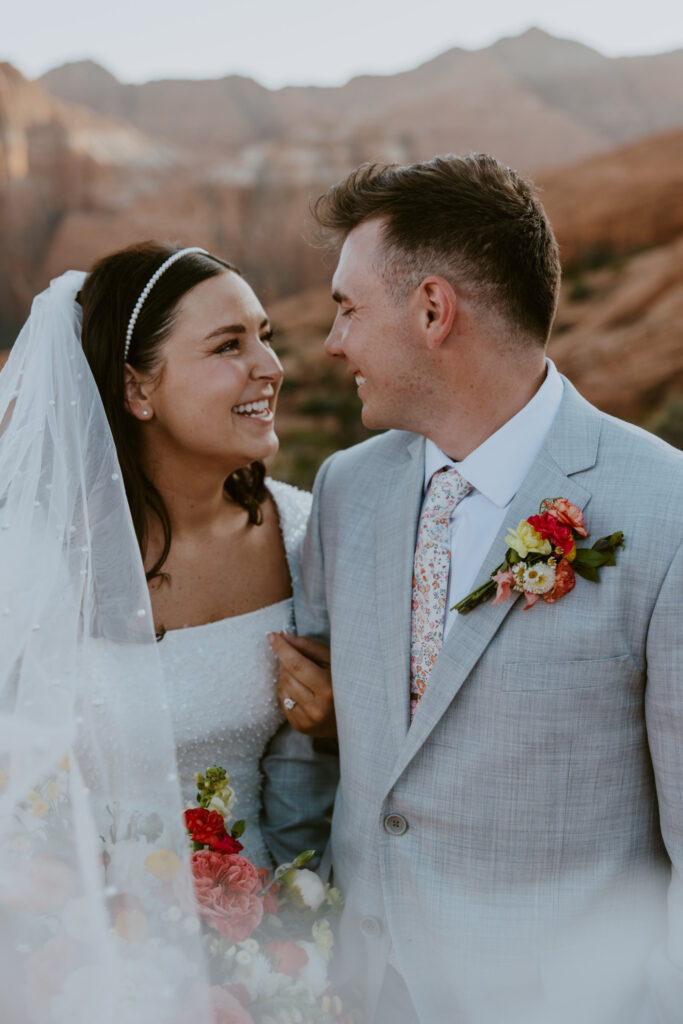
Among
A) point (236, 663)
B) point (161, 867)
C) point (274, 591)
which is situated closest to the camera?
point (161, 867)

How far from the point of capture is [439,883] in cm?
199

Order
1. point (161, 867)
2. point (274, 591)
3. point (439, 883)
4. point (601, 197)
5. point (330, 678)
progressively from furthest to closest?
point (601, 197) < point (274, 591) < point (330, 678) < point (439, 883) < point (161, 867)

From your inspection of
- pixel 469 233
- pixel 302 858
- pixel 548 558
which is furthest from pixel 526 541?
pixel 302 858

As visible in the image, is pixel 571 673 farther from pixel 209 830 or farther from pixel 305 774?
pixel 305 774

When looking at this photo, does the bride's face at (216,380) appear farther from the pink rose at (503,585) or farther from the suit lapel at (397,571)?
the pink rose at (503,585)

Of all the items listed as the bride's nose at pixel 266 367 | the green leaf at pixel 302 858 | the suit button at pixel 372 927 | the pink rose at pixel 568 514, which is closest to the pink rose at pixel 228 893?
the green leaf at pixel 302 858

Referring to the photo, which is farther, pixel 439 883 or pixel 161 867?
pixel 439 883

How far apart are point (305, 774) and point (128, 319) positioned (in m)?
1.48

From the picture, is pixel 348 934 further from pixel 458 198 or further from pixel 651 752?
pixel 458 198

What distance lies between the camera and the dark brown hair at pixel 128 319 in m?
2.54

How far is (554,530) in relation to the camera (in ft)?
6.14

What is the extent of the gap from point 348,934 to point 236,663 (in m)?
0.83

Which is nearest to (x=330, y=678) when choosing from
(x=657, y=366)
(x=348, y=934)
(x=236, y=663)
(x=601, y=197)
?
(x=236, y=663)

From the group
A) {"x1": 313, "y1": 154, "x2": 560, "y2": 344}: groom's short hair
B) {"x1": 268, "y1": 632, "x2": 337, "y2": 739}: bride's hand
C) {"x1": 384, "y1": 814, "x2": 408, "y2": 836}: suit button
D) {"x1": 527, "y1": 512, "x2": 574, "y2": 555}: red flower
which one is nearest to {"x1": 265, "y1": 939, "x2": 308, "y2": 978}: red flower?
{"x1": 384, "y1": 814, "x2": 408, "y2": 836}: suit button
